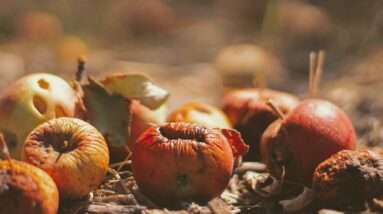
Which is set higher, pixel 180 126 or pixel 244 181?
pixel 180 126

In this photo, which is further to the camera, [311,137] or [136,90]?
[136,90]

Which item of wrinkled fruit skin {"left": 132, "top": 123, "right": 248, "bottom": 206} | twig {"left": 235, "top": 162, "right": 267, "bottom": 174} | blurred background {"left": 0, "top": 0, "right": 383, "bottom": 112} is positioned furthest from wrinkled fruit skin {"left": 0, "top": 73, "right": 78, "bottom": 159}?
blurred background {"left": 0, "top": 0, "right": 383, "bottom": 112}

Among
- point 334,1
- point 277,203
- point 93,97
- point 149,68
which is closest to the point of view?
point 277,203

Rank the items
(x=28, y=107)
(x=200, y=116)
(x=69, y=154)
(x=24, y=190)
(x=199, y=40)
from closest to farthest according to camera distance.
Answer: (x=24, y=190) < (x=69, y=154) < (x=28, y=107) < (x=200, y=116) < (x=199, y=40)

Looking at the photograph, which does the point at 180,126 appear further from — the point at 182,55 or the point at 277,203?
the point at 182,55

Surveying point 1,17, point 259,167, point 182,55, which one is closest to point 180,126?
point 259,167

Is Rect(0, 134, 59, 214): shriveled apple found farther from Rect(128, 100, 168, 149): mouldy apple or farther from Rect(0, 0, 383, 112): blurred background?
Rect(0, 0, 383, 112): blurred background

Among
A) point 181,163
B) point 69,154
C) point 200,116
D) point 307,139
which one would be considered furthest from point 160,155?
point 200,116

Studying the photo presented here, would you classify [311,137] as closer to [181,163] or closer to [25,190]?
[181,163]
